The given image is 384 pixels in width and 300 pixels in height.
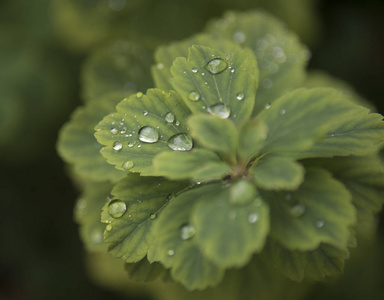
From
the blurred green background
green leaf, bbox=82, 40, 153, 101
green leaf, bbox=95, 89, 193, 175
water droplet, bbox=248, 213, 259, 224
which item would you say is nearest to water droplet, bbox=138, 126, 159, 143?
green leaf, bbox=95, 89, 193, 175

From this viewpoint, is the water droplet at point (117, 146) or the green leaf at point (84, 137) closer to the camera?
the water droplet at point (117, 146)

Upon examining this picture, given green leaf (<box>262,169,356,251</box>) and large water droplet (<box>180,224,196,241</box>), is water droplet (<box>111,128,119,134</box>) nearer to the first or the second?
large water droplet (<box>180,224,196,241</box>)

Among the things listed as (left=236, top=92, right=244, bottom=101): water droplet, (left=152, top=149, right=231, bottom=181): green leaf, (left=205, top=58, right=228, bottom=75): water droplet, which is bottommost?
(left=152, top=149, right=231, bottom=181): green leaf

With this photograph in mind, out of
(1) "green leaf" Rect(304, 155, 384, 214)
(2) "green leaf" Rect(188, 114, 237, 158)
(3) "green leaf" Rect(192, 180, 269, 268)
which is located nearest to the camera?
(3) "green leaf" Rect(192, 180, 269, 268)

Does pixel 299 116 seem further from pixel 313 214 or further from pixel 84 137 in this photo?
pixel 84 137

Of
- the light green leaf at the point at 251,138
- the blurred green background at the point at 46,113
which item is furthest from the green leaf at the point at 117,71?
the blurred green background at the point at 46,113

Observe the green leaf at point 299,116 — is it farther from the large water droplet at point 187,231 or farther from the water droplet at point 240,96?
the large water droplet at point 187,231

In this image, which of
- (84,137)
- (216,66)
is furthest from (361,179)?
(84,137)

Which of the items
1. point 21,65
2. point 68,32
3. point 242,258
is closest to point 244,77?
point 242,258
